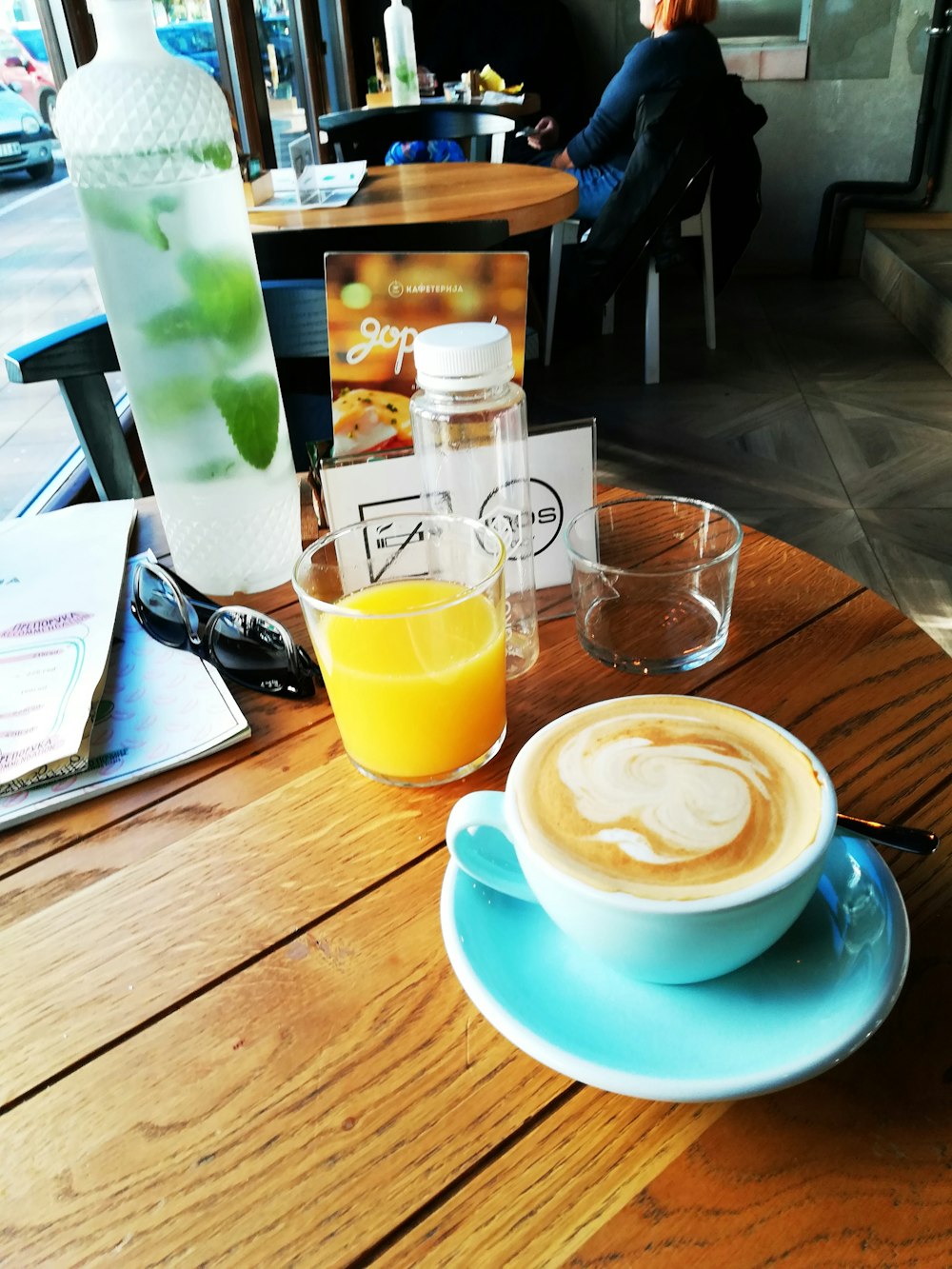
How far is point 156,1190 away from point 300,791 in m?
0.22

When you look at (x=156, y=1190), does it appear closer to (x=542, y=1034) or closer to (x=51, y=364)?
(x=542, y=1034)

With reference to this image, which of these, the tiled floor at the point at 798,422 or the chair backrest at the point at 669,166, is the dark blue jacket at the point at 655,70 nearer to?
the chair backrest at the point at 669,166

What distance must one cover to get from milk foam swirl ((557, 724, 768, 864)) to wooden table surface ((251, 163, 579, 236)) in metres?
1.15

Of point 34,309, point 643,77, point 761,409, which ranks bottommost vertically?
point 761,409

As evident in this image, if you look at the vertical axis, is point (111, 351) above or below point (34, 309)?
above

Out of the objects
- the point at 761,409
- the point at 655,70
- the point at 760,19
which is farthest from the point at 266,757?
the point at 760,19

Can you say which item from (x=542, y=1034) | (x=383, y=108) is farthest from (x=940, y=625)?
(x=383, y=108)

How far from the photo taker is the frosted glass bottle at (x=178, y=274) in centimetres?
58

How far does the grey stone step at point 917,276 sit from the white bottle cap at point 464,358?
275cm

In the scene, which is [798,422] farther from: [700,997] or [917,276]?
[700,997]

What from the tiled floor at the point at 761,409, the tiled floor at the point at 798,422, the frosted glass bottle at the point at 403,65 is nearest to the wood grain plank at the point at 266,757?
the tiled floor at the point at 761,409

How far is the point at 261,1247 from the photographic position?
0.31 metres

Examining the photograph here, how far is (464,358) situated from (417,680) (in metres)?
0.18

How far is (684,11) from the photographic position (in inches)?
103
